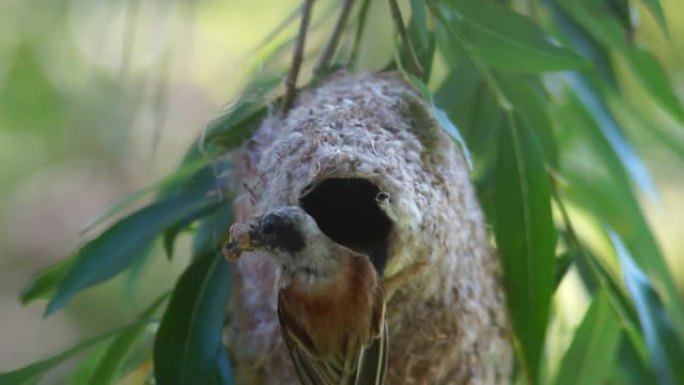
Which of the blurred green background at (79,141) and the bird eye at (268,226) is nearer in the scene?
the bird eye at (268,226)

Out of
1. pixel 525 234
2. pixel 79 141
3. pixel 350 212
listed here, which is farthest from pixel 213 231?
pixel 79 141

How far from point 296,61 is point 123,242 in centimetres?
37

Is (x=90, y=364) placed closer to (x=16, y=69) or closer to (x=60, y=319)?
(x=16, y=69)

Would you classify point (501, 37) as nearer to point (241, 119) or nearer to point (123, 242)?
point (241, 119)

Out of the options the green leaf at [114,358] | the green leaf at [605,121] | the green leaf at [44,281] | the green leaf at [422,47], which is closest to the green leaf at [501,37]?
the green leaf at [422,47]

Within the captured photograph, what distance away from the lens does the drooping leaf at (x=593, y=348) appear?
169 cm

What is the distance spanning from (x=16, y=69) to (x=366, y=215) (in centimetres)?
237

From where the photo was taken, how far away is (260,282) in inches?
59.7

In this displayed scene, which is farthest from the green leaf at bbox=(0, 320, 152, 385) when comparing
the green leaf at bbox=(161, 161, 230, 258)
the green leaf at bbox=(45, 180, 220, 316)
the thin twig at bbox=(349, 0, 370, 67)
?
the thin twig at bbox=(349, 0, 370, 67)

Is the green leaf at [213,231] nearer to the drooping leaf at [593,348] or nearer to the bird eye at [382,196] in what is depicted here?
the bird eye at [382,196]

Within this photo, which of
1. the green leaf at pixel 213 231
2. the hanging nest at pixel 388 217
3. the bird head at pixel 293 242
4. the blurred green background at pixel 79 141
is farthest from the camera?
the blurred green background at pixel 79 141

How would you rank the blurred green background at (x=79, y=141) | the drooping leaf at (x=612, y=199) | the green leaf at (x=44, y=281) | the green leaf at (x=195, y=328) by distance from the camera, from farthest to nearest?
the blurred green background at (x=79, y=141), the drooping leaf at (x=612, y=199), the green leaf at (x=44, y=281), the green leaf at (x=195, y=328)

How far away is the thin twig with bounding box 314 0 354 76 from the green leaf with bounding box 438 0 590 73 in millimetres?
135

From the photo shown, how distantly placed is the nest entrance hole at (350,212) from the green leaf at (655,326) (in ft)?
1.71
